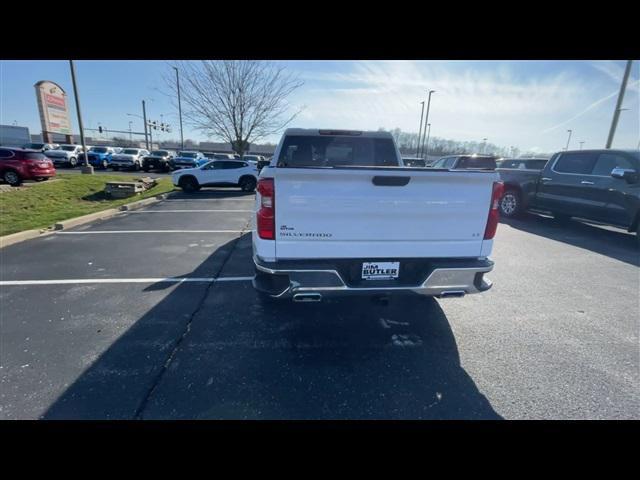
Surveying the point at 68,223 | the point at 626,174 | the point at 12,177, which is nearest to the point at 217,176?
the point at 68,223

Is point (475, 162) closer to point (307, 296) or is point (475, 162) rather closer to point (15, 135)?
point (307, 296)

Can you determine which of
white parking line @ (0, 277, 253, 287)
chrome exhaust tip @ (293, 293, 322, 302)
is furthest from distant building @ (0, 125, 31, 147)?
chrome exhaust tip @ (293, 293, 322, 302)

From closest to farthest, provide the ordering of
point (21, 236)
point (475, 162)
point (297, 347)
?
point (297, 347)
point (21, 236)
point (475, 162)

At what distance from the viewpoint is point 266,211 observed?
2305mm

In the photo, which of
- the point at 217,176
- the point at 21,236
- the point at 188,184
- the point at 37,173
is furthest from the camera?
the point at 217,176

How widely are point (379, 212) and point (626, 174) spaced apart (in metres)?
7.55

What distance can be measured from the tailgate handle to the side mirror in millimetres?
7231

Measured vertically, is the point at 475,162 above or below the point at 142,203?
above

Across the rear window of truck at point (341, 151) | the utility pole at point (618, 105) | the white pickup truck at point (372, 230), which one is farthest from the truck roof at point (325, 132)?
the utility pole at point (618, 105)

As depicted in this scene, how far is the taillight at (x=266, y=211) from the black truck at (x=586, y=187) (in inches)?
245

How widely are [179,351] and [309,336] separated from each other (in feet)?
4.14

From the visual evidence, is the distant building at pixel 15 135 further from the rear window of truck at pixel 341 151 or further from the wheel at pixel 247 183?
the rear window of truck at pixel 341 151

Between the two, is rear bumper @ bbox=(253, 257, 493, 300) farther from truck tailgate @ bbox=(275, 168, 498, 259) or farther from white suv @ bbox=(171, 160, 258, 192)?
white suv @ bbox=(171, 160, 258, 192)
